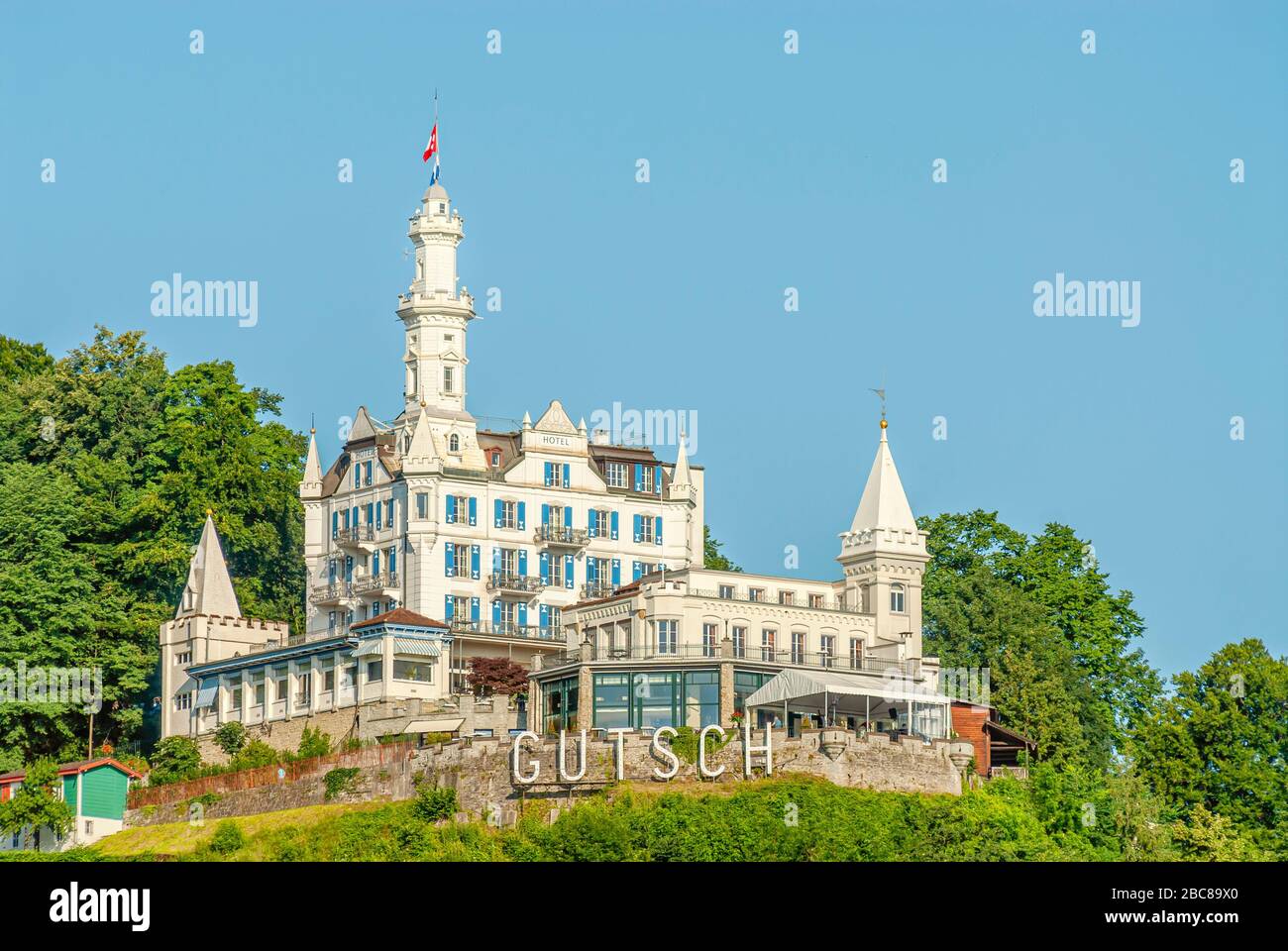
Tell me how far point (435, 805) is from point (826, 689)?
43.1 feet

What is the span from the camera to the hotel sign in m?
79.9

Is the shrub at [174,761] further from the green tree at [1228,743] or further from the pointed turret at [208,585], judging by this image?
the green tree at [1228,743]

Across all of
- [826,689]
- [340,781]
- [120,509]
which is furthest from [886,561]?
[120,509]

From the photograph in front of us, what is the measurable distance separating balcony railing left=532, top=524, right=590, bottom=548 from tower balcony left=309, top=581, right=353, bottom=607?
7.62 metres

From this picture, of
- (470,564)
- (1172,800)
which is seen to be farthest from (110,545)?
(1172,800)

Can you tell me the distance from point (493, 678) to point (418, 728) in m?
7.17

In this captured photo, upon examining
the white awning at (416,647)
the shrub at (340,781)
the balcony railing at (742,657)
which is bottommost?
the shrub at (340,781)

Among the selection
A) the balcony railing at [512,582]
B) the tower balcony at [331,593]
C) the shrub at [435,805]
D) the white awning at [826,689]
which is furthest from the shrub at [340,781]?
the tower balcony at [331,593]

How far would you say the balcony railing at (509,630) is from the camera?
323 ft

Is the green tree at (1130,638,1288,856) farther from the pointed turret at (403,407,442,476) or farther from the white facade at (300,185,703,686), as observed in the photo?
the pointed turret at (403,407,442,476)

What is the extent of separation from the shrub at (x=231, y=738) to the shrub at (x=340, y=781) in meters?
8.17

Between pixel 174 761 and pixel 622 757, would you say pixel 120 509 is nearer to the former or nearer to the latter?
pixel 174 761

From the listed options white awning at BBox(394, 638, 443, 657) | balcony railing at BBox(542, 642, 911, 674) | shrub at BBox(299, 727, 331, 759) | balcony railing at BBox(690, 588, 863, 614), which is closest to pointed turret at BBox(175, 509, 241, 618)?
shrub at BBox(299, 727, 331, 759)
